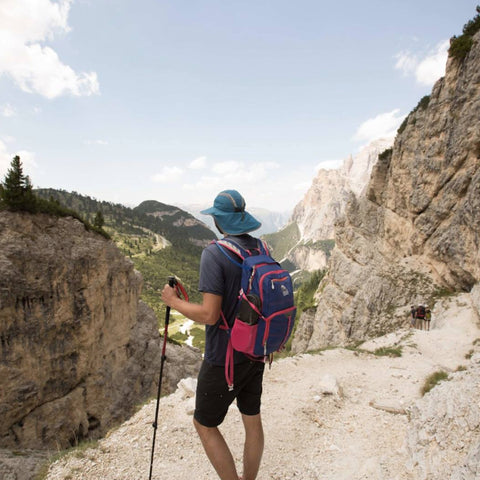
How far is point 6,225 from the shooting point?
2006cm

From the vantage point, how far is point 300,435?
261 inches

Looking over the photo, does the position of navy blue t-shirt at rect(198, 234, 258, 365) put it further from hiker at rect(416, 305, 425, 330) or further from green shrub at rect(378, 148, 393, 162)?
green shrub at rect(378, 148, 393, 162)

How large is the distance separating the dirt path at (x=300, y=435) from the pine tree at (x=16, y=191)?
62.8 feet

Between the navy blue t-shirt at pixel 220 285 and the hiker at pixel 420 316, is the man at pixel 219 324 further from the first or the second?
the hiker at pixel 420 316

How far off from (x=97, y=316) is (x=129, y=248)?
481 feet

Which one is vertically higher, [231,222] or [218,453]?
[231,222]

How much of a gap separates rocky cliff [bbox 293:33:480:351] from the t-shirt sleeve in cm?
2488

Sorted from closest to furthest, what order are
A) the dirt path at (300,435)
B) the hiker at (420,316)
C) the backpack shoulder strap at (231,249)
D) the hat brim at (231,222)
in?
the backpack shoulder strap at (231,249)
the hat brim at (231,222)
the dirt path at (300,435)
the hiker at (420,316)

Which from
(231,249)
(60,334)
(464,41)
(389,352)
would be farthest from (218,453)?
(464,41)

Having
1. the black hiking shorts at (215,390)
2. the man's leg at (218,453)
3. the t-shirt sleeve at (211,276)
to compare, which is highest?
the t-shirt sleeve at (211,276)

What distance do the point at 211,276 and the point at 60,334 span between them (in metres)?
24.2

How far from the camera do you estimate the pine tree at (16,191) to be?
66.8ft

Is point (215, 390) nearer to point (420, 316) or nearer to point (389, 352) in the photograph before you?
point (389, 352)

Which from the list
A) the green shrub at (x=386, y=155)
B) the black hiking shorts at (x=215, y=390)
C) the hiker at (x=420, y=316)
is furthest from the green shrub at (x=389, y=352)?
the green shrub at (x=386, y=155)
